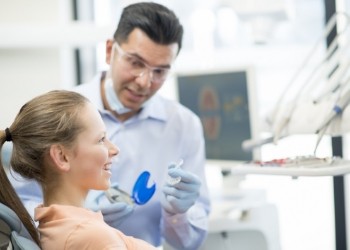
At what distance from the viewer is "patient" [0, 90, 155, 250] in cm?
123

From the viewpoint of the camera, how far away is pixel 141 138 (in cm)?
188

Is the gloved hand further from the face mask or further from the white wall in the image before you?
the white wall

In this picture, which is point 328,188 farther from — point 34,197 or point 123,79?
point 34,197

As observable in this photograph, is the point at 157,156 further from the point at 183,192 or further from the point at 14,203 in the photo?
the point at 14,203

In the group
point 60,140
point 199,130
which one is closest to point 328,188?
point 199,130

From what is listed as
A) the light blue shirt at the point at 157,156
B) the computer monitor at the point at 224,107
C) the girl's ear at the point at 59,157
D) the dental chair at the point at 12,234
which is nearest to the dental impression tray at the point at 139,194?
the light blue shirt at the point at 157,156

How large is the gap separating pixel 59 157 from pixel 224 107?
1.26 metres

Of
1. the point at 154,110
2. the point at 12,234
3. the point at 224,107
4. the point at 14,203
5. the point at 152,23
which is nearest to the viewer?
the point at 12,234

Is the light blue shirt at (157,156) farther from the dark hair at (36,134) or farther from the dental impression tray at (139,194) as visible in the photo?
the dark hair at (36,134)

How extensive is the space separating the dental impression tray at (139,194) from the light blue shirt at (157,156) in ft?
0.56

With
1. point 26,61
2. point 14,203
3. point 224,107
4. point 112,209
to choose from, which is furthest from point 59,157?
point 26,61

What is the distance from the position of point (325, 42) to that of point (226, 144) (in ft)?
2.28

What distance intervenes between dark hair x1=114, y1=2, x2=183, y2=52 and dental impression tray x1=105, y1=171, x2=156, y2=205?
1.51 ft

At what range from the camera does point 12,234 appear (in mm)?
1130
